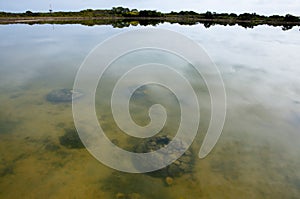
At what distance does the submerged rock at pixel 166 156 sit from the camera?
454 centimetres

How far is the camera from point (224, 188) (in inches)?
167

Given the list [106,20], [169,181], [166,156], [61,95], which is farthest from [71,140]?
[106,20]

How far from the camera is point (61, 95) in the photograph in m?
7.84

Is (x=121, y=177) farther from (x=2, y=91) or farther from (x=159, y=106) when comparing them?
(x=2, y=91)

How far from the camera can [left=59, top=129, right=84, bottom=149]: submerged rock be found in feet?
17.5

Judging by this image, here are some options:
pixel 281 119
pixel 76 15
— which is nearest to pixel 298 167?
pixel 281 119

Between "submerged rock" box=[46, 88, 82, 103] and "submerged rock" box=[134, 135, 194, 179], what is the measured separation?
11.9 feet

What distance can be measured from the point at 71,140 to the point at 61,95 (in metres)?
2.84

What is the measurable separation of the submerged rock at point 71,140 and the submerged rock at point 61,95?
2038mm

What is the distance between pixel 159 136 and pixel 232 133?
2.03m

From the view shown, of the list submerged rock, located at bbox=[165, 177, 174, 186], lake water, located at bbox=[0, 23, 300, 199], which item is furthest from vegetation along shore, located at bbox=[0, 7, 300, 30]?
submerged rock, located at bbox=[165, 177, 174, 186]

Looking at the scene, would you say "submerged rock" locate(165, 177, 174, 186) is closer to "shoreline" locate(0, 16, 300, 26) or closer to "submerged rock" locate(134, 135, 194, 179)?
"submerged rock" locate(134, 135, 194, 179)

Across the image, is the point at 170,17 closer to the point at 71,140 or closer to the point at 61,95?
the point at 61,95

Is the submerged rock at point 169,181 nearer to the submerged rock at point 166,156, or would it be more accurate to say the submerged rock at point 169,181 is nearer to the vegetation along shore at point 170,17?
the submerged rock at point 166,156
